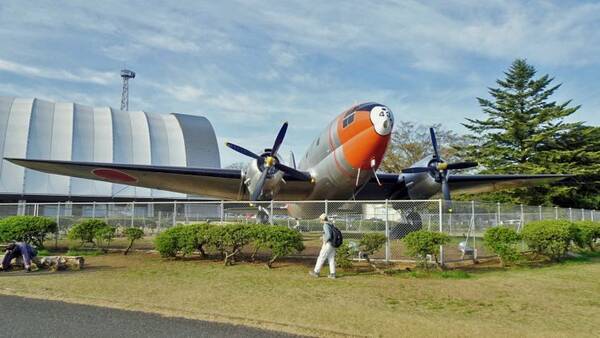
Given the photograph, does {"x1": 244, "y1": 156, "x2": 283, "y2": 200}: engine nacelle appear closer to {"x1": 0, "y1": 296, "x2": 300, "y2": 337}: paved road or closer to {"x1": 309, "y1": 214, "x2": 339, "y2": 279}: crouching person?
{"x1": 309, "y1": 214, "x2": 339, "y2": 279}: crouching person

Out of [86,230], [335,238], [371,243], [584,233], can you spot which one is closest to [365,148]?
[371,243]

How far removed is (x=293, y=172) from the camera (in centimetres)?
1808

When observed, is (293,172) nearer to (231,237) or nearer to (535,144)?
(231,237)

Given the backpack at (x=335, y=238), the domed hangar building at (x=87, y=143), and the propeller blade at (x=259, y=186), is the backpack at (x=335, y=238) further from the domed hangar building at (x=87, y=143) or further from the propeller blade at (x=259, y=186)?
the domed hangar building at (x=87, y=143)

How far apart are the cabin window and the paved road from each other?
35.5 feet

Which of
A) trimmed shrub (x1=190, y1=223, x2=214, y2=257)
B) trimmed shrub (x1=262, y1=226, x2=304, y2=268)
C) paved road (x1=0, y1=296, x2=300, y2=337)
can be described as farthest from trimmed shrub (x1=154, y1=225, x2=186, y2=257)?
paved road (x1=0, y1=296, x2=300, y2=337)

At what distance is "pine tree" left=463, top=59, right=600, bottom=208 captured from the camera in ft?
127

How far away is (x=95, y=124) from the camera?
56125 millimetres

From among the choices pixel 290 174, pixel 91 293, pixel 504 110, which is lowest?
pixel 91 293

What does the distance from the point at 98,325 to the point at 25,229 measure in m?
12.5

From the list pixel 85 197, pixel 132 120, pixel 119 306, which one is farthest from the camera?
pixel 132 120

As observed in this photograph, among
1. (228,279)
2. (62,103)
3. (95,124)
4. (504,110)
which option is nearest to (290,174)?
(228,279)

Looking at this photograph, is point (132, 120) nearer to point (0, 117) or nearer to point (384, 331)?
point (0, 117)

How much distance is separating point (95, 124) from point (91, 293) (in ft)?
173
